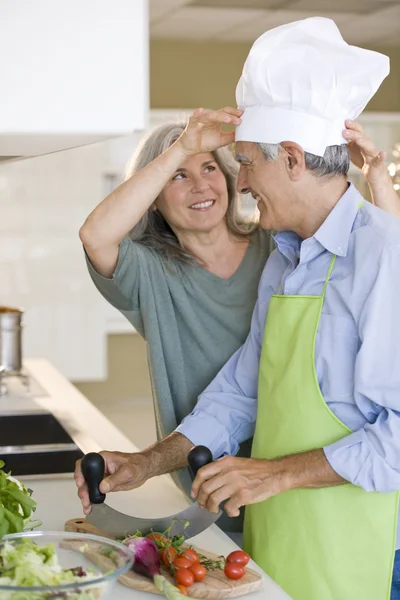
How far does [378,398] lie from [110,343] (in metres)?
5.73

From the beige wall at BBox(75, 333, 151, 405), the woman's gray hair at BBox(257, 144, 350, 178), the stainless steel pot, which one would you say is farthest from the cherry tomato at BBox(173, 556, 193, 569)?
the beige wall at BBox(75, 333, 151, 405)

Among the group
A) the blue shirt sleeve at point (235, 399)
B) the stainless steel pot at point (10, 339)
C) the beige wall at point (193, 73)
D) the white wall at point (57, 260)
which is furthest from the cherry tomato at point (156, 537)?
the beige wall at point (193, 73)

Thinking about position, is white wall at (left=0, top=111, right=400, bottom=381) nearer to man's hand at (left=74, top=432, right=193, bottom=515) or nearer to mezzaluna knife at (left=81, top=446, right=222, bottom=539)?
man's hand at (left=74, top=432, right=193, bottom=515)

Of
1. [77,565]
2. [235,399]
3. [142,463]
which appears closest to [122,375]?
[235,399]

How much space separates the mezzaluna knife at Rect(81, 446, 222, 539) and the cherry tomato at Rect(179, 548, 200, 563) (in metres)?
0.10

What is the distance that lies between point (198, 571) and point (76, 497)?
2.05 feet

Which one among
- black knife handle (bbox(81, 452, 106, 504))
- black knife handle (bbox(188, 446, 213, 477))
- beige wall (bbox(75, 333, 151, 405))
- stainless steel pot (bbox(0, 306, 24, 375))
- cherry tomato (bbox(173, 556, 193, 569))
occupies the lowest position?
beige wall (bbox(75, 333, 151, 405))

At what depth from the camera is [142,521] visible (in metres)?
1.57

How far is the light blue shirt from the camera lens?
4.88 feet

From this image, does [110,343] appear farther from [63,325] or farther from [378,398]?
[378,398]

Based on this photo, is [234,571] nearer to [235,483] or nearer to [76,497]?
[235,483]

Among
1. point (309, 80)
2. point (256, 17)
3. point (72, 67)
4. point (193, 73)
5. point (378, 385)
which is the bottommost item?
point (193, 73)

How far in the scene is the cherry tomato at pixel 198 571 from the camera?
1.39 meters

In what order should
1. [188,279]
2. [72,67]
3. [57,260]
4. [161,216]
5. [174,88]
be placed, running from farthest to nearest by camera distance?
[174,88]
[57,260]
[161,216]
[188,279]
[72,67]
